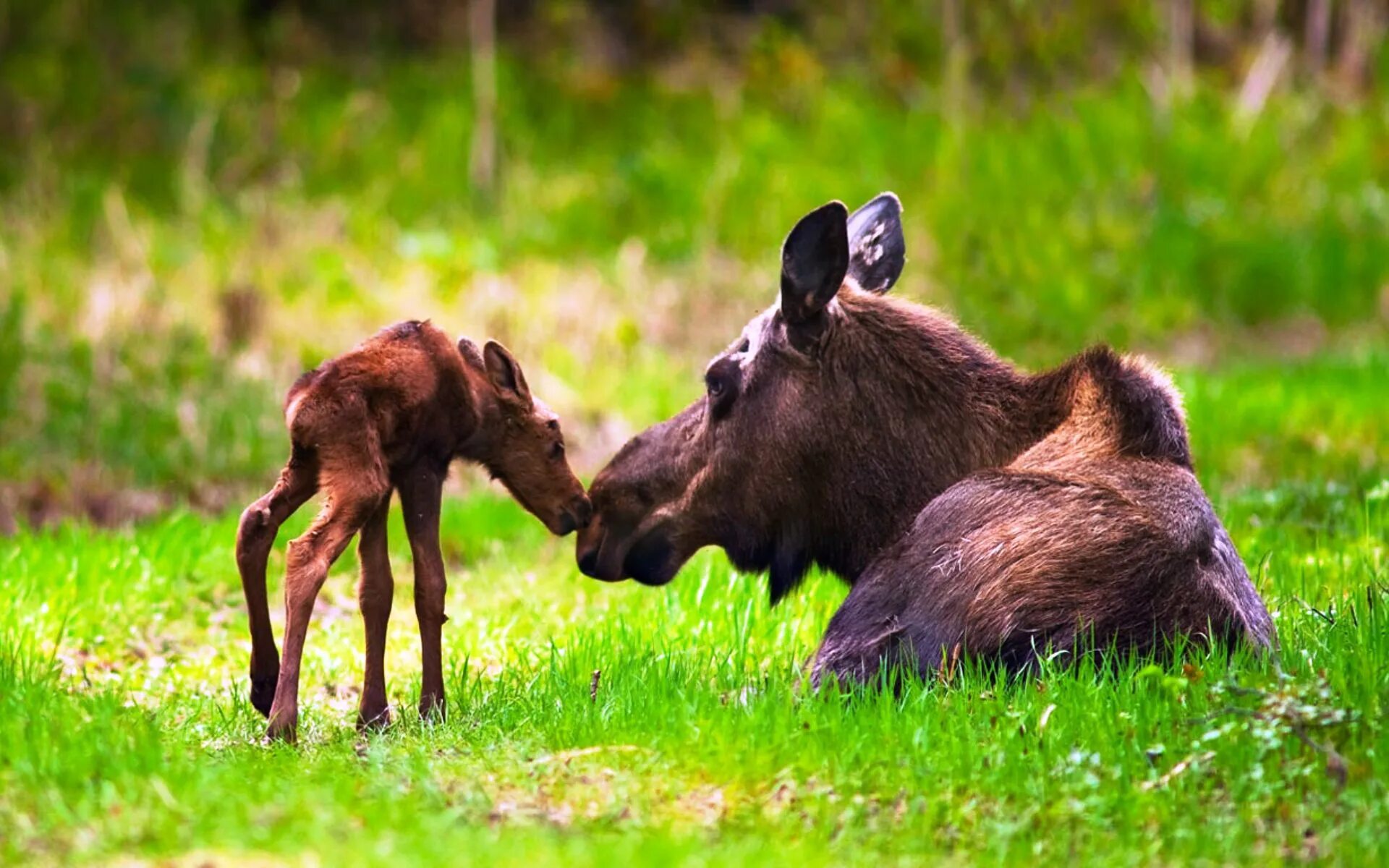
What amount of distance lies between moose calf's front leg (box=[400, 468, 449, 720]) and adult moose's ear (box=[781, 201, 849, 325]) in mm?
1452

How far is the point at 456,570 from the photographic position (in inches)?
384

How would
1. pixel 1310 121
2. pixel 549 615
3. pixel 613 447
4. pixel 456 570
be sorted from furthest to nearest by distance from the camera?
pixel 1310 121
pixel 613 447
pixel 456 570
pixel 549 615

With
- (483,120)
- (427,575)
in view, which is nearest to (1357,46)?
(483,120)

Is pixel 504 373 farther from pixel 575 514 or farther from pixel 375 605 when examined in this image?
pixel 375 605

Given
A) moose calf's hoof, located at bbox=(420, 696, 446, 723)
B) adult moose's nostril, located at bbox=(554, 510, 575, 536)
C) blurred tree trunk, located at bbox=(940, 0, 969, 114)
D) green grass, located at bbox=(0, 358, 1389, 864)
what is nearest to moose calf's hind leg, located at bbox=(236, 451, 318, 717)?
green grass, located at bbox=(0, 358, 1389, 864)

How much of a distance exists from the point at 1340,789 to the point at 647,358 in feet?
32.6

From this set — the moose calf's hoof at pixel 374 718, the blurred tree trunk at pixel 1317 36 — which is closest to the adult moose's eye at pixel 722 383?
the moose calf's hoof at pixel 374 718

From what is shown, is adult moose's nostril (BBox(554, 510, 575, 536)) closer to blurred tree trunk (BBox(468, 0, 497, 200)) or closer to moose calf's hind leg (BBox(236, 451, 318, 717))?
moose calf's hind leg (BBox(236, 451, 318, 717))

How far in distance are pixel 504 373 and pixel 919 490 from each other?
5.07ft

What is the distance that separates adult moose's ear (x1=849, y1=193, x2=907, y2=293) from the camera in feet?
24.2

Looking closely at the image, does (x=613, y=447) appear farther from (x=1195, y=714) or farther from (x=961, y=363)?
(x=1195, y=714)

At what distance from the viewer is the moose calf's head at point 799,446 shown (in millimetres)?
6547

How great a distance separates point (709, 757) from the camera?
5.13 m

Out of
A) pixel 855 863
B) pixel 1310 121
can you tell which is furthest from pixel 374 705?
pixel 1310 121
